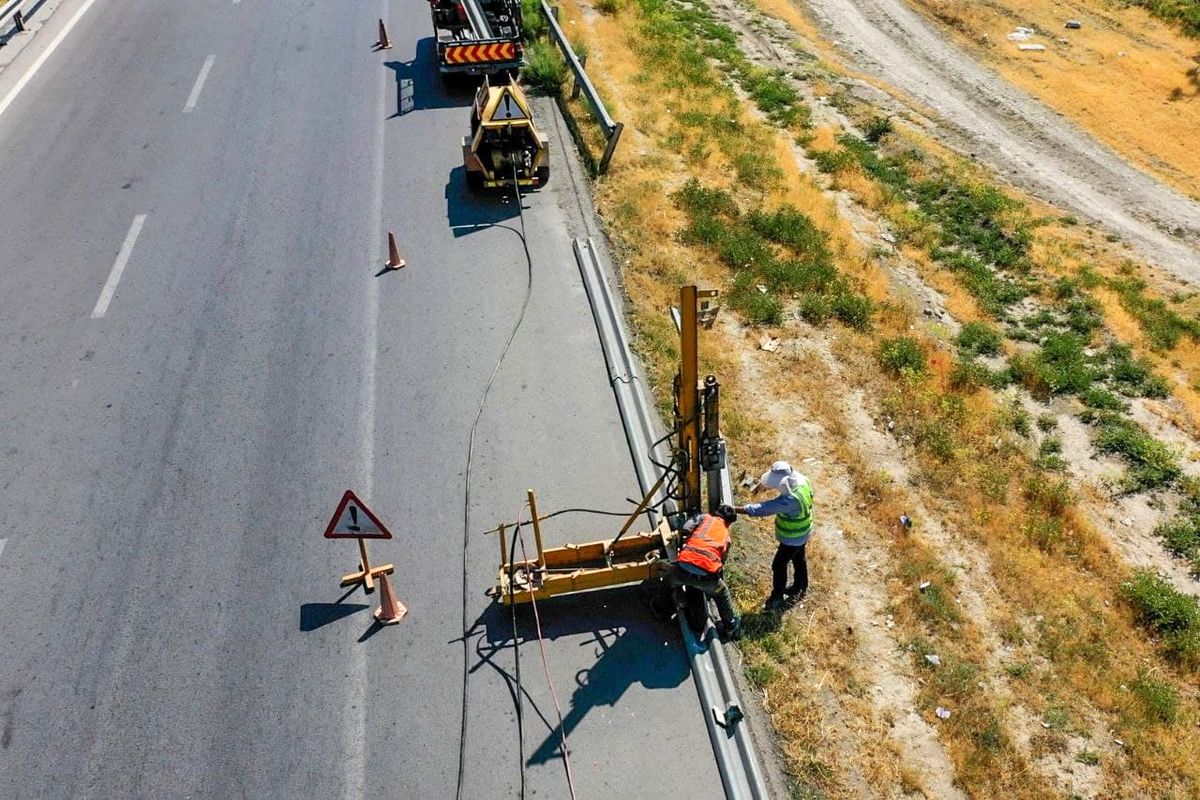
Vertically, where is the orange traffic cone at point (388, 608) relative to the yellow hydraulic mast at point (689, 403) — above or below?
below

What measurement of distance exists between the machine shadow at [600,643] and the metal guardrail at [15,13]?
756 inches

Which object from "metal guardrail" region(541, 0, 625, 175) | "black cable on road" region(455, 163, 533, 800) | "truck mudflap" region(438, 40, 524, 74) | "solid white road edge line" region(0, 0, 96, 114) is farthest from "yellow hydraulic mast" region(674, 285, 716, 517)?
"solid white road edge line" region(0, 0, 96, 114)

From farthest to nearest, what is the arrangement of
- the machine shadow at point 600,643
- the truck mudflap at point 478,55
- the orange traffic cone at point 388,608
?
1. the truck mudflap at point 478,55
2. the orange traffic cone at point 388,608
3. the machine shadow at point 600,643

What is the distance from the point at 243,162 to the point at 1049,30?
26.4 meters

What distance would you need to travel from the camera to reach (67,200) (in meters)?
14.5

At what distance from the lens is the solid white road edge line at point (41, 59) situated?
17469 millimetres

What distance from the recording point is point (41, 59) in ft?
62.4

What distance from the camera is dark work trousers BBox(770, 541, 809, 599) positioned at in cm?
863

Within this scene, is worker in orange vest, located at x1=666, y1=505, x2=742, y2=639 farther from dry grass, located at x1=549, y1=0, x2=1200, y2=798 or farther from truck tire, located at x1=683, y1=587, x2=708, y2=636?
dry grass, located at x1=549, y1=0, x2=1200, y2=798

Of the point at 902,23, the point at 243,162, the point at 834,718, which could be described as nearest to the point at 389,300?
the point at 243,162

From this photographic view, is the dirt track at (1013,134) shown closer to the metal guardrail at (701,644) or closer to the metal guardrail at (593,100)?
the metal guardrail at (593,100)

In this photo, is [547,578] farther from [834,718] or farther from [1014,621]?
[1014,621]

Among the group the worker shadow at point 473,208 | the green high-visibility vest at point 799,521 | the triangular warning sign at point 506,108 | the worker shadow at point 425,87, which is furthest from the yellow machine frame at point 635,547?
the worker shadow at point 425,87

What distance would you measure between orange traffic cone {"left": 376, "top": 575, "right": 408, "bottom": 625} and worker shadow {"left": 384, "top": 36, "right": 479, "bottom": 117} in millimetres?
10677
